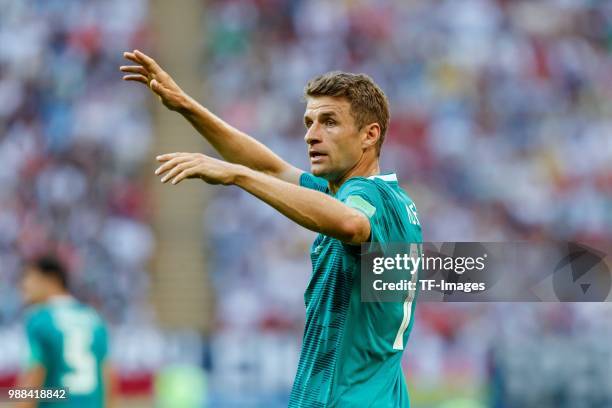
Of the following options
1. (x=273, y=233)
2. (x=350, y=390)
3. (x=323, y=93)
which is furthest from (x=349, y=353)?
(x=273, y=233)

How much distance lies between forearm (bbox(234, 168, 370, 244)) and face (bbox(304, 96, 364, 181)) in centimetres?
52

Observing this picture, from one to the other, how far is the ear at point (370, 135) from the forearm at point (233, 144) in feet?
2.97

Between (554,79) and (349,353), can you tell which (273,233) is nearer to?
(554,79)

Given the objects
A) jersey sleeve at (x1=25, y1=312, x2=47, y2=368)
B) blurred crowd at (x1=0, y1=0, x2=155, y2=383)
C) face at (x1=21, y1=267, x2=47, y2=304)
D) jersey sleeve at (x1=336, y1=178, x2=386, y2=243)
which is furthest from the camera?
blurred crowd at (x1=0, y1=0, x2=155, y2=383)

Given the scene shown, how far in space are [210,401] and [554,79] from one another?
354 inches

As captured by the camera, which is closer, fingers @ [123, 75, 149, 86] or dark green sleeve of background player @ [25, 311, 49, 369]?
fingers @ [123, 75, 149, 86]

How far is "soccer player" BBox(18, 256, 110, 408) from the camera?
712 cm

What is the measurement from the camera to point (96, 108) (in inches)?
697

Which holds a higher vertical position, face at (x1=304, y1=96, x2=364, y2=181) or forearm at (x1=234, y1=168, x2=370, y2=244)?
face at (x1=304, y1=96, x2=364, y2=181)

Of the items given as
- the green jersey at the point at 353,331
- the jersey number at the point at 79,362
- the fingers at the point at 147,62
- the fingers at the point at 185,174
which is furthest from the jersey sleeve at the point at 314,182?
the jersey number at the point at 79,362

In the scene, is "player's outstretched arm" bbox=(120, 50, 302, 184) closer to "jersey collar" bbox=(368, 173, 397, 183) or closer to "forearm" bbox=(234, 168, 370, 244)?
"jersey collar" bbox=(368, 173, 397, 183)

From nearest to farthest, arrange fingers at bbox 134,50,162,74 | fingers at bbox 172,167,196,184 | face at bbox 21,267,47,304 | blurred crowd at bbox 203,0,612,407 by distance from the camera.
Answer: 1. fingers at bbox 172,167,196,184
2. fingers at bbox 134,50,162,74
3. face at bbox 21,267,47,304
4. blurred crowd at bbox 203,0,612,407

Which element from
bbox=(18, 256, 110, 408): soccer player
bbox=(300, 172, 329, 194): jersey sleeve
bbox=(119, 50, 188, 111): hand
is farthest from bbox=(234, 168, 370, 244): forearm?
bbox=(18, 256, 110, 408): soccer player

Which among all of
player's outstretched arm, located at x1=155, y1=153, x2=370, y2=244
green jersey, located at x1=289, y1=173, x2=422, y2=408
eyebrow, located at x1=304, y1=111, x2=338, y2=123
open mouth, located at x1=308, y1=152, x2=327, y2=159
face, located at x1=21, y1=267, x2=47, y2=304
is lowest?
green jersey, located at x1=289, y1=173, x2=422, y2=408
